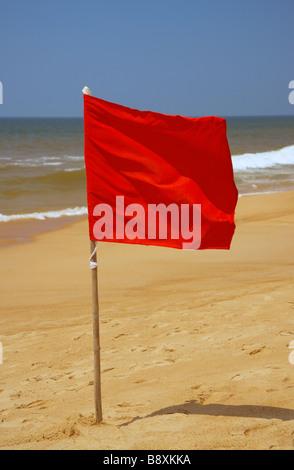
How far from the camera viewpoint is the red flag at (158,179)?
3852 mm

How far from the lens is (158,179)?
3969mm

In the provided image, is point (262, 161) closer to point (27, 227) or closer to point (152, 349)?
point (27, 227)

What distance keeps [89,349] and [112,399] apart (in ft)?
4.24

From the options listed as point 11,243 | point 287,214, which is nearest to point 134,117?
point 11,243

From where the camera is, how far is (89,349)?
5684mm

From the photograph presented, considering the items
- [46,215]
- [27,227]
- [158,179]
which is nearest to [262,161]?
[46,215]
